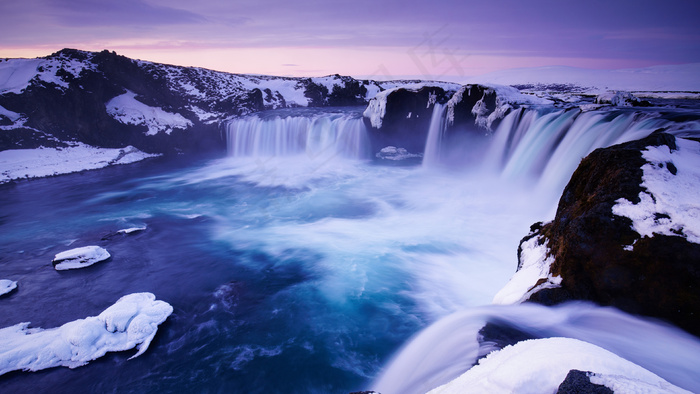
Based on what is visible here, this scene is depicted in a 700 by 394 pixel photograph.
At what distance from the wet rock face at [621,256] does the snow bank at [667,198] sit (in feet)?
0.22

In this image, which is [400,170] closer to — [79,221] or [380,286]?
[380,286]

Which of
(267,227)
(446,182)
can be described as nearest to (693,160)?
(267,227)

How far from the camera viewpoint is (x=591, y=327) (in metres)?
3.53

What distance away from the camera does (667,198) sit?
3703 mm

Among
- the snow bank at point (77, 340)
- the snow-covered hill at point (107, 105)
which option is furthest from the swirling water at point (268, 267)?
the snow-covered hill at point (107, 105)

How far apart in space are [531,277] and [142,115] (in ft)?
115

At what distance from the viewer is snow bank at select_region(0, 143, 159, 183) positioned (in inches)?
839

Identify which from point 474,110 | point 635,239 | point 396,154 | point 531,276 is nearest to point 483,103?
point 474,110

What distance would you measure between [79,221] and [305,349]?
13985mm

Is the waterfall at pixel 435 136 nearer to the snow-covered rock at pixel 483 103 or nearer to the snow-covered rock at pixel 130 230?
the snow-covered rock at pixel 483 103

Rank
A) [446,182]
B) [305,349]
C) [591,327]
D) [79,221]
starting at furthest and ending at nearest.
Answer: 1. [446,182]
2. [79,221]
3. [305,349]
4. [591,327]

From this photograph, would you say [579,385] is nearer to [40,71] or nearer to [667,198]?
[667,198]

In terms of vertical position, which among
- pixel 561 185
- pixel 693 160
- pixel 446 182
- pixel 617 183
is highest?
pixel 693 160

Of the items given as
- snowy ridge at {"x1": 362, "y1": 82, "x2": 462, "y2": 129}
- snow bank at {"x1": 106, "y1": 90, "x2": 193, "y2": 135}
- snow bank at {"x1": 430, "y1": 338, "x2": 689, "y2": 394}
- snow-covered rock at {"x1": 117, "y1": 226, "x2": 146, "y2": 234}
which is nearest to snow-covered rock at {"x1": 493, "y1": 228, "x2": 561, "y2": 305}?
snow bank at {"x1": 430, "y1": 338, "x2": 689, "y2": 394}
